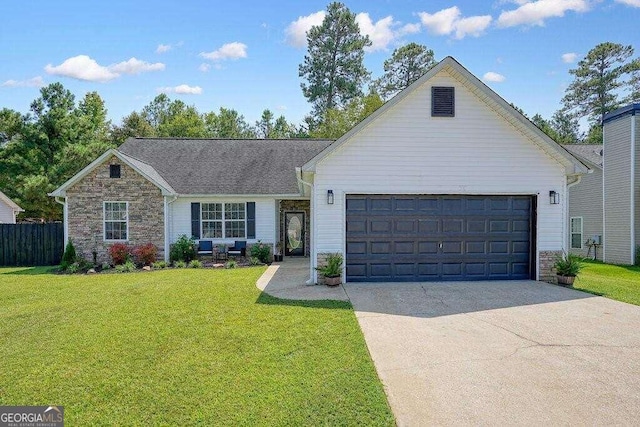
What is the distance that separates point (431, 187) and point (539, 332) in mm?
5244

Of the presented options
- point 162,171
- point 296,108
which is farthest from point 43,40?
point 296,108

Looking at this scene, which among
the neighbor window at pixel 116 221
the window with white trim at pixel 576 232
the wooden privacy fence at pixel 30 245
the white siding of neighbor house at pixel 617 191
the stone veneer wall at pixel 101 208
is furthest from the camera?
the window with white trim at pixel 576 232

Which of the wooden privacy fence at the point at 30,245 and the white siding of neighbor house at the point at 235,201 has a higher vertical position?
the white siding of neighbor house at the point at 235,201

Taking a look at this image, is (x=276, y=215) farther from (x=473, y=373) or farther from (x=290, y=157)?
(x=473, y=373)

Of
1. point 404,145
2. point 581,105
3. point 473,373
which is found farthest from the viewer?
point 581,105

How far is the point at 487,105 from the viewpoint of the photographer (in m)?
11.0

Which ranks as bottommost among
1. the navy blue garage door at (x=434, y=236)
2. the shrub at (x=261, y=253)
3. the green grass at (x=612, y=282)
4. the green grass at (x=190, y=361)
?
the green grass at (x=612, y=282)

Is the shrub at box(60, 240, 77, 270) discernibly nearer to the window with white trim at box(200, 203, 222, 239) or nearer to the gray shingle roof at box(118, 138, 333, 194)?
the gray shingle roof at box(118, 138, 333, 194)

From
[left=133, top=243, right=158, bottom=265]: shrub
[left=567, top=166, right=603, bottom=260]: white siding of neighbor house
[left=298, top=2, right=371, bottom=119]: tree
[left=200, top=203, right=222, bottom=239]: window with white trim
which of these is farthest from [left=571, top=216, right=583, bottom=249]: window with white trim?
[left=298, top=2, right=371, bottom=119]: tree

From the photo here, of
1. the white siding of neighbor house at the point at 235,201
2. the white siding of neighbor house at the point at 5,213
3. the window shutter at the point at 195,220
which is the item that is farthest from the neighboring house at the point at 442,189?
the white siding of neighbor house at the point at 5,213

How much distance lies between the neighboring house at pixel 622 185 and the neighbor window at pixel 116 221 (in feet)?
68.3

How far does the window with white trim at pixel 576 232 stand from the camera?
20.6m

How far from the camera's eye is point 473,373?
16.3 ft

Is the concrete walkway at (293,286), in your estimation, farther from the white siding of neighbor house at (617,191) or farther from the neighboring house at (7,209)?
the neighboring house at (7,209)
